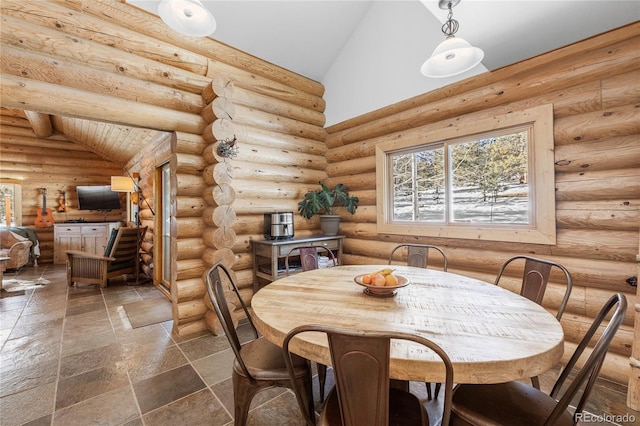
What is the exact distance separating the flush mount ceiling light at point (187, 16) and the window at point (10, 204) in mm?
7608

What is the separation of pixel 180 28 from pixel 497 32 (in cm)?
225

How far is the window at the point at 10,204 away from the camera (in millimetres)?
6250

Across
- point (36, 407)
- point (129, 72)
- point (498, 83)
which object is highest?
point (129, 72)

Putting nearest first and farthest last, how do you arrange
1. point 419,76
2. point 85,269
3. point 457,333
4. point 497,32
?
point 457,333
point 497,32
point 419,76
point 85,269

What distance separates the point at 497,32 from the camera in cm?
202

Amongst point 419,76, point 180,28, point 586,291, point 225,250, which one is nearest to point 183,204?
point 225,250

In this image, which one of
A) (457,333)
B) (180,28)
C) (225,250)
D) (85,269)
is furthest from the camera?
(85,269)

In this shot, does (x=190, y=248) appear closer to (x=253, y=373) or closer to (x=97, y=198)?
(x=253, y=373)

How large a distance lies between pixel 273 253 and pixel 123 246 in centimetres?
327

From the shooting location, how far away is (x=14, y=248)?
517 cm

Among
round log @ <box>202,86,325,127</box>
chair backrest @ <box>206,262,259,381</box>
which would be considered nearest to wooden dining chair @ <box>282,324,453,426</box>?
→ chair backrest @ <box>206,262,259,381</box>

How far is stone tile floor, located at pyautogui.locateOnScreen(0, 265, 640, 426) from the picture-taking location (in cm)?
175

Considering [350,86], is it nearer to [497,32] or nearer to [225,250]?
[497,32]

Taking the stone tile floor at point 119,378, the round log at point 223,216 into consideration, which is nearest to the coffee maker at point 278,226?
the round log at point 223,216
